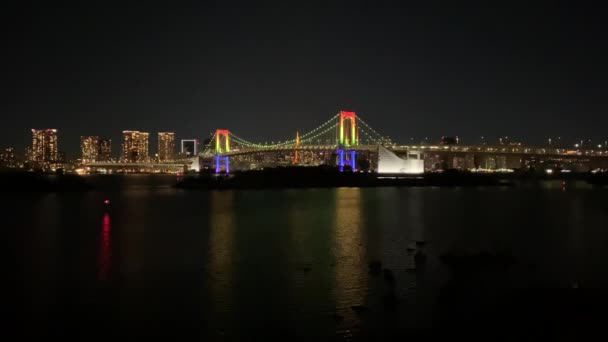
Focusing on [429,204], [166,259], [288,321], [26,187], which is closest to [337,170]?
[429,204]

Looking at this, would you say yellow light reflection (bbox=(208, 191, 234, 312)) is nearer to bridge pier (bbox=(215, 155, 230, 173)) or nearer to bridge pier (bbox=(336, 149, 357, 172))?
bridge pier (bbox=(336, 149, 357, 172))

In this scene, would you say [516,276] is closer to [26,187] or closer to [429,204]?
[429,204]

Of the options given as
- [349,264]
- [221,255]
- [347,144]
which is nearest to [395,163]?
[347,144]

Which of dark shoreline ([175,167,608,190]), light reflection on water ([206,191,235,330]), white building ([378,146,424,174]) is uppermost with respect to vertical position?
white building ([378,146,424,174])

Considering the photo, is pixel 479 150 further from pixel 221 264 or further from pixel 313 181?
pixel 221 264

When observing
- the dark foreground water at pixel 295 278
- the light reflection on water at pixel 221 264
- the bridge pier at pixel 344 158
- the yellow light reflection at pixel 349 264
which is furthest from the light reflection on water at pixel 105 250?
the bridge pier at pixel 344 158

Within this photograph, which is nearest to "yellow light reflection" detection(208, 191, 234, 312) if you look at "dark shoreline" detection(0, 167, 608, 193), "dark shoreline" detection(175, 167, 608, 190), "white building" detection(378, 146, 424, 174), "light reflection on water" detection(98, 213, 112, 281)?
"light reflection on water" detection(98, 213, 112, 281)
